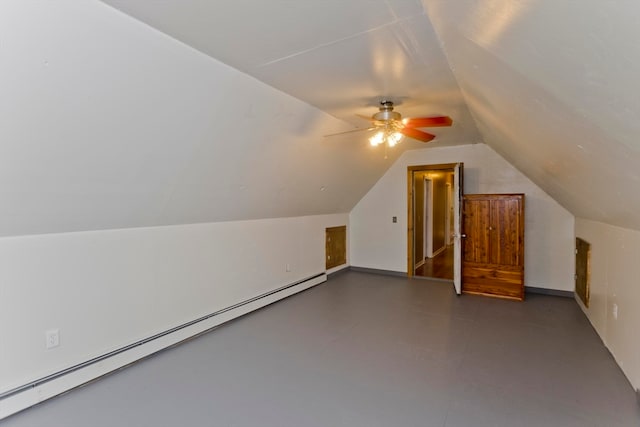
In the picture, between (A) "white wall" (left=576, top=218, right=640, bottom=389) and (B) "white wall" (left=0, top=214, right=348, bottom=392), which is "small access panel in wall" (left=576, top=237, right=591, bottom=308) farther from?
(B) "white wall" (left=0, top=214, right=348, bottom=392)

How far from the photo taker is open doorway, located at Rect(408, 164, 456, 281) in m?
Result: 5.89

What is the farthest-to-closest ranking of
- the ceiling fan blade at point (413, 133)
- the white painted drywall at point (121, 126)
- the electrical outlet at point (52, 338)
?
1. the ceiling fan blade at point (413, 133)
2. the electrical outlet at point (52, 338)
3. the white painted drywall at point (121, 126)

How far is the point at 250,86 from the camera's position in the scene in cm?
250

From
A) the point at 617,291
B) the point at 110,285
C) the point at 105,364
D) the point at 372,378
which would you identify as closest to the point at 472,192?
the point at 617,291

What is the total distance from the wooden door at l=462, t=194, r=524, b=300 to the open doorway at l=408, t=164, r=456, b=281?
482 mm

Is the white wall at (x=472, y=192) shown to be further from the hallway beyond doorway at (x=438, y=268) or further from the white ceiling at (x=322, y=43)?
the white ceiling at (x=322, y=43)

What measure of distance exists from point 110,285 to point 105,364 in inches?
25.5

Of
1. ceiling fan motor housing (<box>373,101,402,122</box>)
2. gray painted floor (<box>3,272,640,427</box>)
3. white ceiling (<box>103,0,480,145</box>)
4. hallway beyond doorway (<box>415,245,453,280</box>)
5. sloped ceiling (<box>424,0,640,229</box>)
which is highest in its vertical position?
white ceiling (<box>103,0,480,145</box>)

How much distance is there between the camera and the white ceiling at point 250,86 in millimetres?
1252

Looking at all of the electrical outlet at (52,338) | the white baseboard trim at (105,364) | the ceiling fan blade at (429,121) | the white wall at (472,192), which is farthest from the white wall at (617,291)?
the electrical outlet at (52,338)

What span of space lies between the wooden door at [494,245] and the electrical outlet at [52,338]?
4.86 meters

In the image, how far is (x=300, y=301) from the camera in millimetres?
4605

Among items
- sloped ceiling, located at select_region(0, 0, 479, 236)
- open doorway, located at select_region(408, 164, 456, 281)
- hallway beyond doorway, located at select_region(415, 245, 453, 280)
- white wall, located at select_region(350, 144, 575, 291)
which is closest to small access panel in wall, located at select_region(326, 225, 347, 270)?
white wall, located at select_region(350, 144, 575, 291)

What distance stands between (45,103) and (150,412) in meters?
2.03
